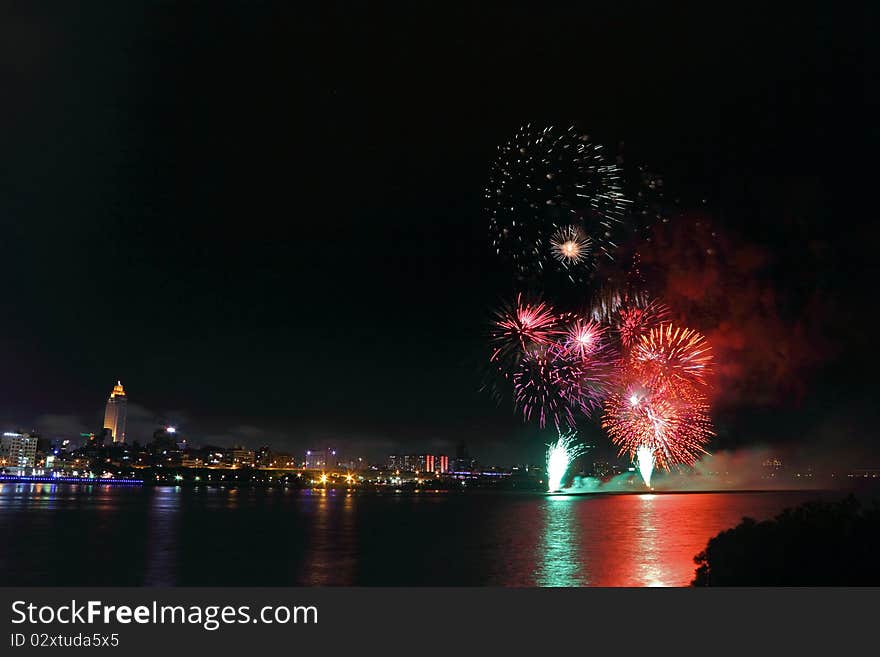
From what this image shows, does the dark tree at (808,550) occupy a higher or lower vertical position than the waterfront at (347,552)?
higher

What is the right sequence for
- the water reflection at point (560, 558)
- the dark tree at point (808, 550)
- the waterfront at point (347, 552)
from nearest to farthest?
the dark tree at point (808, 550) → the water reflection at point (560, 558) → the waterfront at point (347, 552)

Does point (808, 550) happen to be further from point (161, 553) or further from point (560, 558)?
point (161, 553)

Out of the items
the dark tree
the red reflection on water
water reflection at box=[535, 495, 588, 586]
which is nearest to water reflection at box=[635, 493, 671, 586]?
the red reflection on water

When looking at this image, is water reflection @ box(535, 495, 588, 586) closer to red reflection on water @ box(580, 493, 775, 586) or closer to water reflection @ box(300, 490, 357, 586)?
red reflection on water @ box(580, 493, 775, 586)

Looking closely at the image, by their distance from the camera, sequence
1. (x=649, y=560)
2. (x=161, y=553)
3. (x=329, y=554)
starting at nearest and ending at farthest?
(x=649, y=560) → (x=329, y=554) → (x=161, y=553)

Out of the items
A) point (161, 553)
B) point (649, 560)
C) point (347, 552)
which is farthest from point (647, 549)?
point (161, 553)

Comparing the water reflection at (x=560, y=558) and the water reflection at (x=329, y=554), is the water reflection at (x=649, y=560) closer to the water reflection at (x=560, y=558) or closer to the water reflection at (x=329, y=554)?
the water reflection at (x=560, y=558)

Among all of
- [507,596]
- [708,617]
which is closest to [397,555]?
[507,596]

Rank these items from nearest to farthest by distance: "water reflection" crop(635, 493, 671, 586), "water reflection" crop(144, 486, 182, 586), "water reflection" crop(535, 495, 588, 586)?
"water reflection" crop(635, 493, 671, 586)
"water reflection" crop(535, 495, 588, 586)
"water reflection" crop(144, 486, 182, 586)

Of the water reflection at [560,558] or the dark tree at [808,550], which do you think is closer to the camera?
the dark tree at [808,550]

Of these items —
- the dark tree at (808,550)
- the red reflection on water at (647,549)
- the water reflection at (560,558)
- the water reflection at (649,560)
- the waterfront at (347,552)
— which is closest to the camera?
the dark tree at (808,550)

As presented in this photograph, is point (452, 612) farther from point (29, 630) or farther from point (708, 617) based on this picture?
point (29, 630)

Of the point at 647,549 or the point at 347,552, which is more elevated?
the point at 647,549

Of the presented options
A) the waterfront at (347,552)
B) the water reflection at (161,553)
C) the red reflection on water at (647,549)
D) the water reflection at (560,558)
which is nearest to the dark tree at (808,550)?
the red reflection on water at (647,549)
